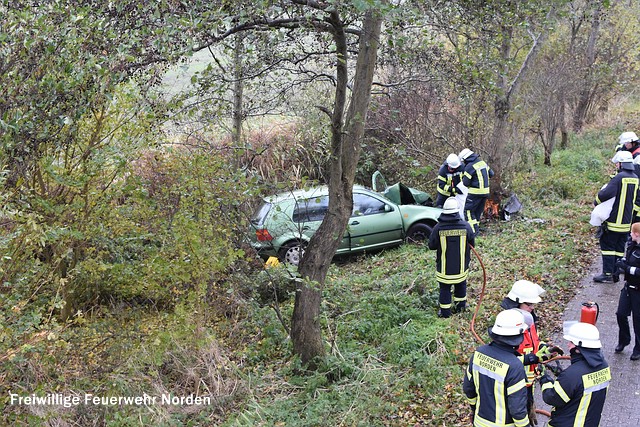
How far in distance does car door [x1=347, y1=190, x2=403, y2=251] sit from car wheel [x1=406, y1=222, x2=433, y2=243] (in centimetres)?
20

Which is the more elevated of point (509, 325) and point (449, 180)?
point (449, 180)

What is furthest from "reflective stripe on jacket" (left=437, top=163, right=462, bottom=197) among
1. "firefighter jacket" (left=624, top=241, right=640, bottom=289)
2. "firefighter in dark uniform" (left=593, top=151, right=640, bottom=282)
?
"firefighter jacket" (left=624, top=241, right=640, bottom=289)

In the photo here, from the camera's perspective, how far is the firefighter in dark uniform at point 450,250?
26.1 feet

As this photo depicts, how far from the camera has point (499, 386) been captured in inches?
175

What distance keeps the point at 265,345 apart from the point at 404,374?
6.47 feet

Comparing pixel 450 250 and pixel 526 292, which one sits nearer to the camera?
pixel 526 292

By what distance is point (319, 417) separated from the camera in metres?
6.14

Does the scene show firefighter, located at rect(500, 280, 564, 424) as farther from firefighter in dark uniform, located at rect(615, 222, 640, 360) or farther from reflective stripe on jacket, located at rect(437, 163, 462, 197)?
reflective stripe on jacket, located at rect(437, 163, 462, 197)

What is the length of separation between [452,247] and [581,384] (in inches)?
145

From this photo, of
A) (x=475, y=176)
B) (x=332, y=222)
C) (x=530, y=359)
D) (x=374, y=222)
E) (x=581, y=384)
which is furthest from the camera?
(x=374, y=222)

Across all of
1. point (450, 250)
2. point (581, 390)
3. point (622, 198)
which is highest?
point (622, 198)

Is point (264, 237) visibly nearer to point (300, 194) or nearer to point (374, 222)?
point (300, 194)

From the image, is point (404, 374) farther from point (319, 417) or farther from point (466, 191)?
point (466, 191)

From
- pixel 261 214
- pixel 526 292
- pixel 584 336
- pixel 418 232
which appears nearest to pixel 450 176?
pixel 418 232
